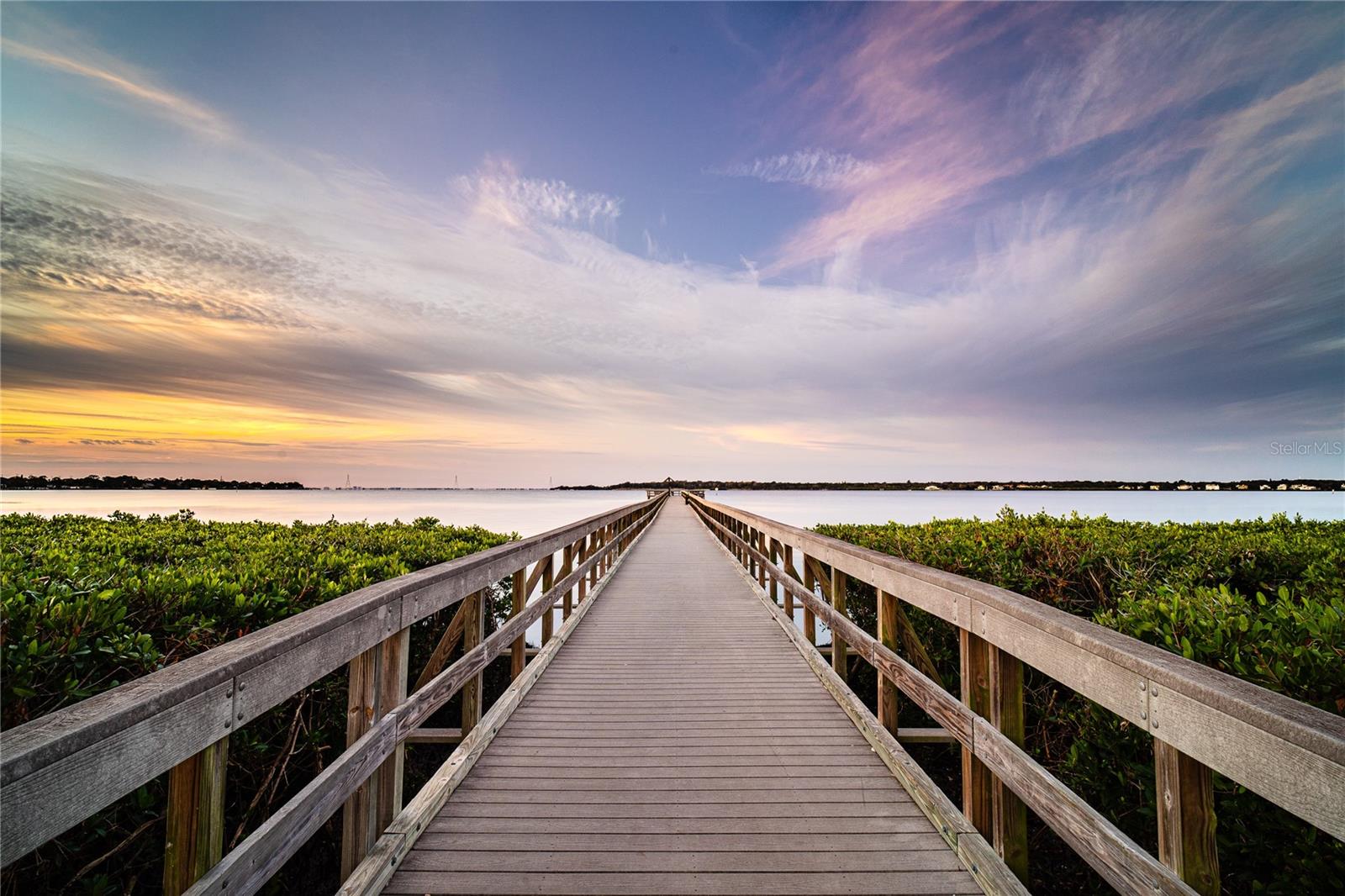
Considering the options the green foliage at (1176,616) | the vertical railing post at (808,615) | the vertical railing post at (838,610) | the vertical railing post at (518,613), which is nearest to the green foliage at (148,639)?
the vertical railing post at (518,613)

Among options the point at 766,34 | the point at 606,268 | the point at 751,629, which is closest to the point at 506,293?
the point at 606,268

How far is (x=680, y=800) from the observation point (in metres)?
2.78

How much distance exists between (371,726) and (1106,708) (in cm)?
249

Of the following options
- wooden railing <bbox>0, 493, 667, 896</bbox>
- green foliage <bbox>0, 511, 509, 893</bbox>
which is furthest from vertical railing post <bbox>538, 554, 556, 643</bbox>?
wooden railing <bbox>0, 493, 667, 896</bbox>

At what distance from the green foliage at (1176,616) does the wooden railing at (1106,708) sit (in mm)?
823

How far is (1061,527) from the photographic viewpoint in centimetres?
738

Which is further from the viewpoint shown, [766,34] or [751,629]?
[766,34]

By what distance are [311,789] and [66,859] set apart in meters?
1.57

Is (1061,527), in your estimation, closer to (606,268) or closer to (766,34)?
(766,34)

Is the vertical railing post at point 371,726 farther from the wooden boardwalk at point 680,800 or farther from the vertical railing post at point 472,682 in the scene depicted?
the vertical railing post at point 472,682

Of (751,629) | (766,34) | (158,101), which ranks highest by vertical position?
(766,34)

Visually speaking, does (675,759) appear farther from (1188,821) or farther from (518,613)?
(1188,821)

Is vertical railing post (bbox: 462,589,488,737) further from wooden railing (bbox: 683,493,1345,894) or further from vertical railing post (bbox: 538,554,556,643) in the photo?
wooden railing (bbox: 683,493,1345,894)

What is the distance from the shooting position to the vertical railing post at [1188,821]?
4.42ft
